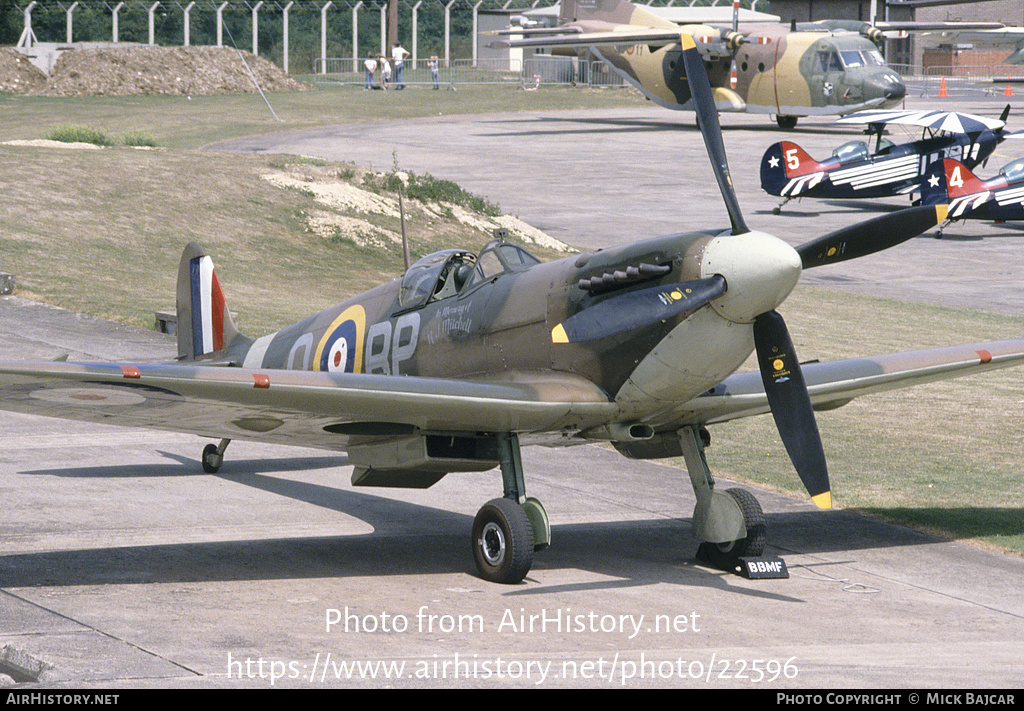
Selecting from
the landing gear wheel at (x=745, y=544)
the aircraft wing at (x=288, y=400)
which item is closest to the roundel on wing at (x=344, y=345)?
the aircraft wing at (x=288, y=400)

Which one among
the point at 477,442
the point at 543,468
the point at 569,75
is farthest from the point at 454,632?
the point at 569,75

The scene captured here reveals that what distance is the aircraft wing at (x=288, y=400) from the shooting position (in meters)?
7.69

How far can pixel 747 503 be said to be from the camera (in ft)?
31.2

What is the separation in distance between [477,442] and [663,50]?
44790 millimetres

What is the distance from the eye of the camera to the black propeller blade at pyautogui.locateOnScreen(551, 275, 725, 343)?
813 cm

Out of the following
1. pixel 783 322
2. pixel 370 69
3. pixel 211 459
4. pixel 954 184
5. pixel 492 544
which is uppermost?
pixel 370 69

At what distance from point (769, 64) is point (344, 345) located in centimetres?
4136

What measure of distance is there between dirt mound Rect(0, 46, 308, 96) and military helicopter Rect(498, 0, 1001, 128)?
21.6m

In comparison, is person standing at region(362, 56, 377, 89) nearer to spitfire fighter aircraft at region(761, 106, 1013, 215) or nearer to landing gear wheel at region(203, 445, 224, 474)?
spitfire fighter aircraft at region(761, 106, 1013, 215)

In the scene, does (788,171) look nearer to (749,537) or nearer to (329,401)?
(749,537)

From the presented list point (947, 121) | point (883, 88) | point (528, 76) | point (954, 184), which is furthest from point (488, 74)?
point (954, 184)

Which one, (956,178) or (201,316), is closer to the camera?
(201,316)

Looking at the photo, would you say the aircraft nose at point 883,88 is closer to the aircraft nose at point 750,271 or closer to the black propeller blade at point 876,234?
the black propeller blade at point 876,234

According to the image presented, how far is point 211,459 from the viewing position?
1252 centimetres
